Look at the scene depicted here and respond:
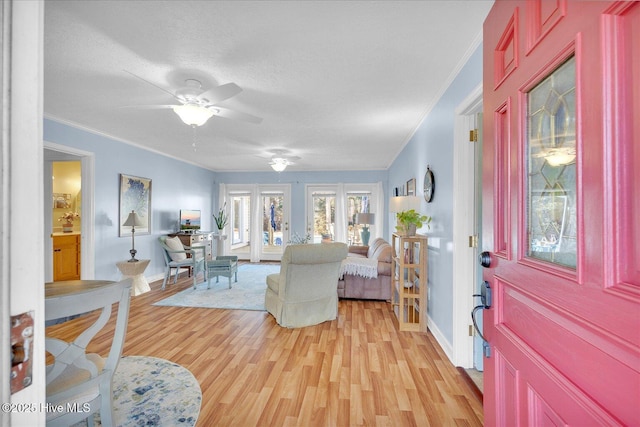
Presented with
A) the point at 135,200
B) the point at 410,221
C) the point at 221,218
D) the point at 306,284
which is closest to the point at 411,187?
→ the point at 410,221

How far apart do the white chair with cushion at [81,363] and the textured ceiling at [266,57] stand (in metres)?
1.61

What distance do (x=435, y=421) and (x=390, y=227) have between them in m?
5.28

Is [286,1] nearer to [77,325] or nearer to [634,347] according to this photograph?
[634,347]

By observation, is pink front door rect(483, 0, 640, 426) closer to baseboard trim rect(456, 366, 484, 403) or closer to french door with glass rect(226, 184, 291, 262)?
baseboard trim rect(456, 366, 484, 403)

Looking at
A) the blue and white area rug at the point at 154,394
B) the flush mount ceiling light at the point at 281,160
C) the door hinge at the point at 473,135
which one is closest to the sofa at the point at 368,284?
the door hinge at the point at 473,135

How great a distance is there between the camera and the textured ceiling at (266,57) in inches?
69.5

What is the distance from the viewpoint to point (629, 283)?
0.51m

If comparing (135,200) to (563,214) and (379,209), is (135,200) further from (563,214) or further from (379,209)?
(563,214)

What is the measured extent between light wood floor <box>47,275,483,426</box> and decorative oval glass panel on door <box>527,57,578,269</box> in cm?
161

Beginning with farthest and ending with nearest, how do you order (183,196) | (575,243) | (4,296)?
(183,196)
(575,243)
(4,296)

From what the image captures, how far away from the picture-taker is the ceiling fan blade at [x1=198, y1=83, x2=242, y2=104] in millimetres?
2252

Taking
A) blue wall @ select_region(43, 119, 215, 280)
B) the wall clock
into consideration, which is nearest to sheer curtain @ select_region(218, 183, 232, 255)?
blue wall @ select_region(43, 119, 215, 280)

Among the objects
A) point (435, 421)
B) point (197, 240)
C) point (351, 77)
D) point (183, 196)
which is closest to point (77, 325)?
point (197, 240)

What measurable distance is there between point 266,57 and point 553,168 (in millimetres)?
2155
